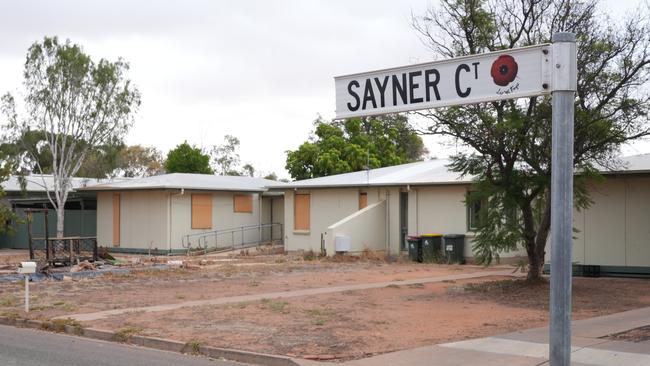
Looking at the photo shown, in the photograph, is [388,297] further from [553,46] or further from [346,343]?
[553,46]

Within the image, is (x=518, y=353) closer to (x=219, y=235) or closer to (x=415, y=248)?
(x=415, y=248)

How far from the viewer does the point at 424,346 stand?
10.7 meters

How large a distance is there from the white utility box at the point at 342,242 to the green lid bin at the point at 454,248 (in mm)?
3937

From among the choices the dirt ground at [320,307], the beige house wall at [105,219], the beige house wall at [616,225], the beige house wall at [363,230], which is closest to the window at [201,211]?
the beige house wall at [105,219]

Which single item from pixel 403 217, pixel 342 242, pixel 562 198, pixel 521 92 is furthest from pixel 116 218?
pixel 562 198

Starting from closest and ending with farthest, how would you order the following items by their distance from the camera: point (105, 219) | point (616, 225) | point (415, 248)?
point (616, 225) < point (415, 248) < point (105, 219)

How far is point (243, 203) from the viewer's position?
120 feet

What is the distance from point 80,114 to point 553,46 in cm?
3586

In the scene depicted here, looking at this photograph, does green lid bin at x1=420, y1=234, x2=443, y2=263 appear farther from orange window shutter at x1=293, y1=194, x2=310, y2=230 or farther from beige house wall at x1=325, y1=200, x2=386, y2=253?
orange window shutter at x1=293, y1=194, x2=310, y2=230

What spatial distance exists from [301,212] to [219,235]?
4796 mm

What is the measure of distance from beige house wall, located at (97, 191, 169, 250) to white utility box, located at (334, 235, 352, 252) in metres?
8.33

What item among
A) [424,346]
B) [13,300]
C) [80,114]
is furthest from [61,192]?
[424,346]

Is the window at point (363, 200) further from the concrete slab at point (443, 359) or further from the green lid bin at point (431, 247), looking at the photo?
the concrete slab at point (443, 359)

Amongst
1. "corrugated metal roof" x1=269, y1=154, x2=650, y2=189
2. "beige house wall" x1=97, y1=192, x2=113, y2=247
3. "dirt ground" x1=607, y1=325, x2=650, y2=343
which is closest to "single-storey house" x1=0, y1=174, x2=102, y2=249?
"beige house wall" x1=97, y1=192, x2=113, y2=247
